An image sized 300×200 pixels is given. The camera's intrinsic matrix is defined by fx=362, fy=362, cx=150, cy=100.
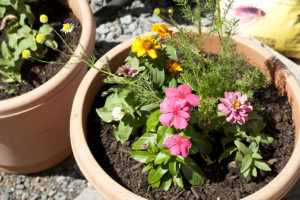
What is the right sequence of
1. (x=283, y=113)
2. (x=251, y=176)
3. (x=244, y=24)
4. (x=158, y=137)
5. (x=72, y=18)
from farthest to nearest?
(x=244, y=24) < (x=72, y=18) < (x=283, y=113) < (x=251, y=176) < (x=158, y=137)

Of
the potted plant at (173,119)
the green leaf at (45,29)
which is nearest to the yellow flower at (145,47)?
the potted plant at (173,119)

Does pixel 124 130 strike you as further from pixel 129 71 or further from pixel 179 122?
pixel 179 122

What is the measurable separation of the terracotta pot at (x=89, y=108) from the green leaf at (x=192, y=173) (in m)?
0.20

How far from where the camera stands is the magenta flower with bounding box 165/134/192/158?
1139 mm

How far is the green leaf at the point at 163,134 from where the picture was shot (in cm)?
124

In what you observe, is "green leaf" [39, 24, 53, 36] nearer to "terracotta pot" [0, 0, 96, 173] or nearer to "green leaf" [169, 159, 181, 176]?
"terracotta pot" [0, 0, 96, 173]

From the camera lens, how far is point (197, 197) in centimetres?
131

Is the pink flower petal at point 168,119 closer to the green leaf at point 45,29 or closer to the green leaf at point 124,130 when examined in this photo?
the green leaf at point 124,130

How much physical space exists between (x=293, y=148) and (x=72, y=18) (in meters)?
1.32

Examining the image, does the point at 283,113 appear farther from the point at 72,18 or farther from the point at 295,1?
the point at 72,18

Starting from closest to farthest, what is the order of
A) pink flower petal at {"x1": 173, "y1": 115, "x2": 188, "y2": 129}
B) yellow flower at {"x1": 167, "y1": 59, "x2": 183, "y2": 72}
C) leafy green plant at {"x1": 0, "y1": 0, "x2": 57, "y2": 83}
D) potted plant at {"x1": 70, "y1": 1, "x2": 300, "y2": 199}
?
pink flower petal at {"x1": 173, "y1": 115, "x2": 188, "y2": 129} → potted plant at {"x1": 70, "y1": 1, "x2": 300, "y2": 199} → yellow flower at {"x1": 167, "y1": 59, "x2": 183, "y2": 72} → leafy green plant at {"x1": 0, "y1": 0, "x2": 57, "y2": 83}

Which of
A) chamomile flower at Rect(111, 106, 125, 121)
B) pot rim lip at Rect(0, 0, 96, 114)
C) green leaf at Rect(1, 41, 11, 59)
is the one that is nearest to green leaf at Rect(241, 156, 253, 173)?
chamomile flower at Rect(111, 106, 125, 121)

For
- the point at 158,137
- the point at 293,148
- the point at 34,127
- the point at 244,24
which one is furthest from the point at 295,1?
the point at 34,127

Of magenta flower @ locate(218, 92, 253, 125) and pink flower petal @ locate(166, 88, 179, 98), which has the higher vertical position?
pink flower petal @ locate(166, 88, 179, 98)
